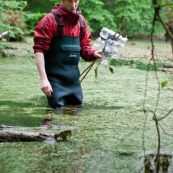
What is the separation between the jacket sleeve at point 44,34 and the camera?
381 cm

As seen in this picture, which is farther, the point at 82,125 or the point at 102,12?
the point at 102,12

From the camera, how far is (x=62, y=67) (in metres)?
3.98

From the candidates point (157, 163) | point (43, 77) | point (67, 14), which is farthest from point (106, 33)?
point (157, 163)

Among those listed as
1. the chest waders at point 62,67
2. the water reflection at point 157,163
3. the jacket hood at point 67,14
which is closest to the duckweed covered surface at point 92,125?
the water reflection at point 157,163

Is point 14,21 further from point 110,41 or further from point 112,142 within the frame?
point 112,142

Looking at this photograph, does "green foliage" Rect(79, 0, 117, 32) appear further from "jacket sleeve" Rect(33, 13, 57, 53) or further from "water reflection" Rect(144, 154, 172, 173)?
"water reflection" Rect(144, 154, 172, 173)

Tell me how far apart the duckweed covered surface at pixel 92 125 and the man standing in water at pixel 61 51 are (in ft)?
0.47

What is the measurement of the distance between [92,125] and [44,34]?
34.2 inches

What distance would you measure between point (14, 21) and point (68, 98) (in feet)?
24.0

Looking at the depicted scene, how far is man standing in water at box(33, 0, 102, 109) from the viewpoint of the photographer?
3.83 metres

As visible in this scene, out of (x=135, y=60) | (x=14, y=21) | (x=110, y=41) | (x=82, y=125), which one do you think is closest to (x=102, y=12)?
(x=14, y=21)

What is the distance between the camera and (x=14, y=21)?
36.6 feet

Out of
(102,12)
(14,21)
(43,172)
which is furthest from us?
(102,12)

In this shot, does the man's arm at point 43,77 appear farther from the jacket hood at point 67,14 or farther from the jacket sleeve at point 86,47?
the jacket sleeve at point 86,47
